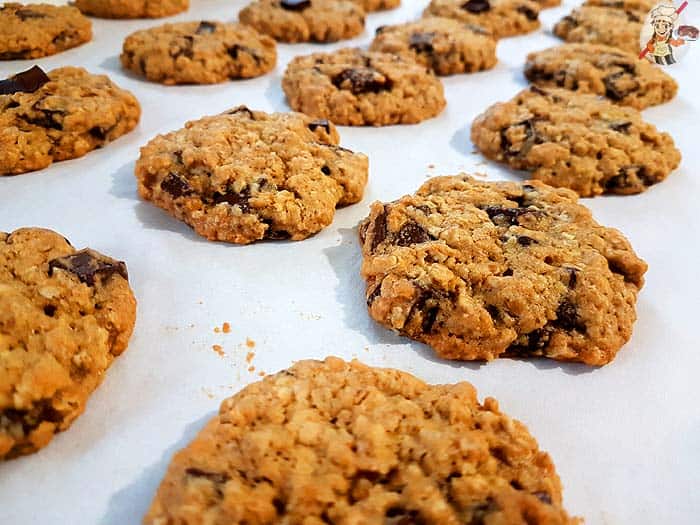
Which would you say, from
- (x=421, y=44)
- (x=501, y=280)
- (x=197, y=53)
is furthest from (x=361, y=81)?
(x=501, y=280)

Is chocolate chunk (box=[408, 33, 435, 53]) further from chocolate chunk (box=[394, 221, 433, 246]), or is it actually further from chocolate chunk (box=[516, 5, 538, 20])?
chocolate chunk (box=[394, 221, 433, 246])

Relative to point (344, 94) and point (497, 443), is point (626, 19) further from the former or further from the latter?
point (497, 443)

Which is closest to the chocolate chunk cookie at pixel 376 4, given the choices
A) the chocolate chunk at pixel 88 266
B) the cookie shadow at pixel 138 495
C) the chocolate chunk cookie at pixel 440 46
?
the chocolate chunk cookie at pixel 440 46

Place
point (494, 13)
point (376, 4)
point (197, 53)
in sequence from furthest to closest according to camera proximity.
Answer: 1. point (376, 4)
2. point (494, 13)
3. point (197, 53)

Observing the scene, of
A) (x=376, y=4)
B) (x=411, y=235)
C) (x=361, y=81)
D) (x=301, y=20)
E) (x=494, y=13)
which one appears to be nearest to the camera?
(x=411, y=235)

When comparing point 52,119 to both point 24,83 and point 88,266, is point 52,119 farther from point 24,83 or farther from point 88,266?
point 88,266

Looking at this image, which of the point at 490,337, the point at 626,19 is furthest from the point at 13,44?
the point at 626,19

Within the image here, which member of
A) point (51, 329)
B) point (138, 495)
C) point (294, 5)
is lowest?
point (138, 495)

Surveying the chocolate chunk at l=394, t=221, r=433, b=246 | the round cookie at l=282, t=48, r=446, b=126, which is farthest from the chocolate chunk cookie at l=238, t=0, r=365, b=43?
the chocolate chunk at l=394, t=221, r=433, b=246
